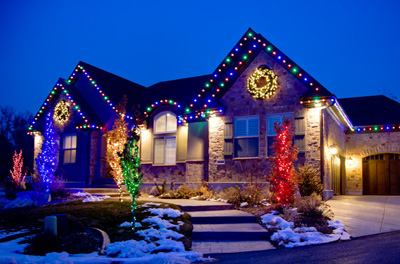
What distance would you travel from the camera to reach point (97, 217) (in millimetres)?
9758

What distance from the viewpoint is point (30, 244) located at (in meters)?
7.48

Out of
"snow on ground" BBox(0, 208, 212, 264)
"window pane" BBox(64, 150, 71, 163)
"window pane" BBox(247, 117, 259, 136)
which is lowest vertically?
"snow on ground" BBox(0, 208, 212, 264)

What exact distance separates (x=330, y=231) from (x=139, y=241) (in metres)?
4.56

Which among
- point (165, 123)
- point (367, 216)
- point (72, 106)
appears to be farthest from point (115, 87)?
point (367, 216)

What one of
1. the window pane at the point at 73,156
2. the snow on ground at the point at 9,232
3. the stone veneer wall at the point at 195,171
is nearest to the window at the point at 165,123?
the stone veneer wall at the point at 195,171

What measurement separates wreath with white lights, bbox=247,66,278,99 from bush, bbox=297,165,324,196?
3.40m

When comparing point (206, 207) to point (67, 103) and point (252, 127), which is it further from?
point (67, 103)

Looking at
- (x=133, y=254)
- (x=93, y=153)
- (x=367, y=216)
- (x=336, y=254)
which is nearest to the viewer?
(x=336, y=254)

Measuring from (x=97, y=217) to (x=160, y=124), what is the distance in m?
8.55

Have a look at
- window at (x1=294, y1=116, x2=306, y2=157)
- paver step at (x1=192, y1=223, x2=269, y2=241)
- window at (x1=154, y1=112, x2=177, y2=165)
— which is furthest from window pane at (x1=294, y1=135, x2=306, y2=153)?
window at (x1=154, y1=112, x2=177, y2=165)

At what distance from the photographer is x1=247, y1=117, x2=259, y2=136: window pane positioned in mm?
14680

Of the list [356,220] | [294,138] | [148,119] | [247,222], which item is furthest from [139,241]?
[148,119]

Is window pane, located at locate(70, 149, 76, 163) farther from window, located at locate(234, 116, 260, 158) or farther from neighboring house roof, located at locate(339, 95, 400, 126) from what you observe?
neighboring house roof, located at locate(339, 95, 400, 126)

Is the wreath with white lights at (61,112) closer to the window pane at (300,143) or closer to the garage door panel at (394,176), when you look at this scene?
the window pane at (300,143)
